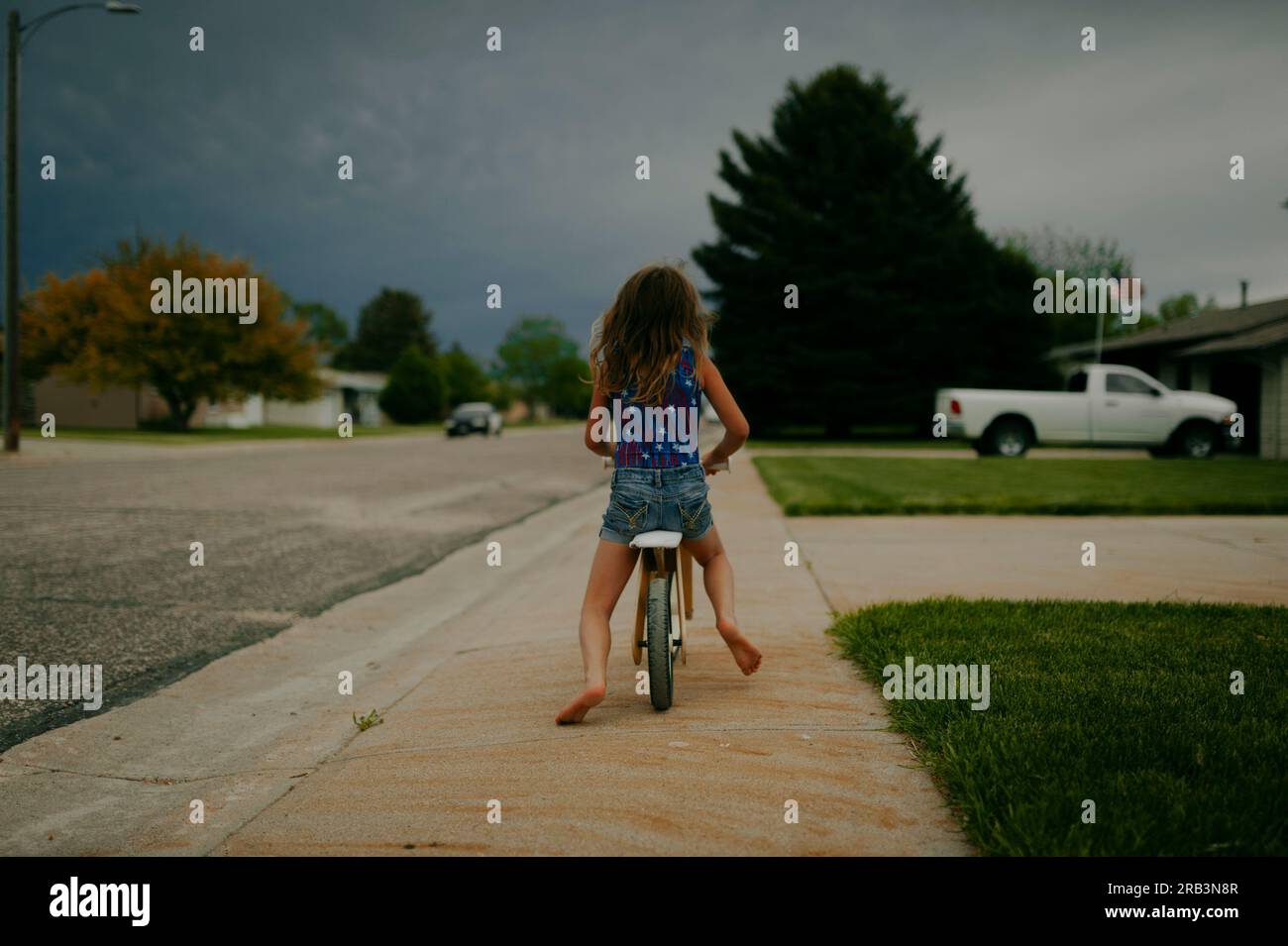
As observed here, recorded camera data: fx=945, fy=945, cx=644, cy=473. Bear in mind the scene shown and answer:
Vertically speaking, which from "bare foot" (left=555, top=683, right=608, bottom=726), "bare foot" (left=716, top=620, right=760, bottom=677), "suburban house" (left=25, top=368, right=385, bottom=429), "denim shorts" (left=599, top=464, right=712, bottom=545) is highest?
"suburban house" (left=25, top=368, right=385, bottom=429)

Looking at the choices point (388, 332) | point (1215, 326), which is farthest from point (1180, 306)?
point (388, 332)

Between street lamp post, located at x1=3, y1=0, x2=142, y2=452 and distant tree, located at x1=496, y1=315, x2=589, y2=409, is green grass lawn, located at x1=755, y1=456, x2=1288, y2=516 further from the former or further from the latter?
distant tree, located at x1=496, y1=315, x2=589, y2=409

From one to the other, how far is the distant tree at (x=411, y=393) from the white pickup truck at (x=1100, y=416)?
171 feet

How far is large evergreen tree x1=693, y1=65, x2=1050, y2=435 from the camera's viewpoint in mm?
32719

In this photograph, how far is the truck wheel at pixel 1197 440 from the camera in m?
19.8

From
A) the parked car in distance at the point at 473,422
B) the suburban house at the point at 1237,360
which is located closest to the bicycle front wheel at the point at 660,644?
the suburban house at the point at 1237,360

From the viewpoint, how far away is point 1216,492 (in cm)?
1102

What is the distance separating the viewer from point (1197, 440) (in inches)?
782

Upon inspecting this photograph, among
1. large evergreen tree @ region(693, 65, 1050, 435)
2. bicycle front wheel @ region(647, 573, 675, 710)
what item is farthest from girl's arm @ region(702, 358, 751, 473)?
large evergreen tree @ region(693, 65, 1050, 435)

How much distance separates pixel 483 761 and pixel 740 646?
1.11m

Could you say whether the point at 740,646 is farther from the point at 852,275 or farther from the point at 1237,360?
the point at 852,275

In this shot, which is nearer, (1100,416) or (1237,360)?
(1100,416)

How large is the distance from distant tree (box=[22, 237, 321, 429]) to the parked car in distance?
6.44 m
